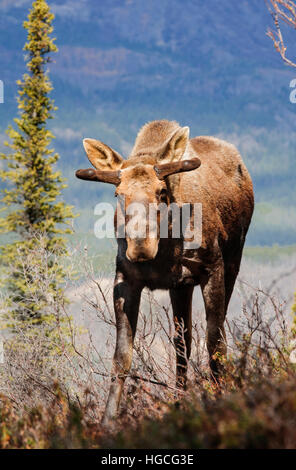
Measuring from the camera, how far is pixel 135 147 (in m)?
6.79

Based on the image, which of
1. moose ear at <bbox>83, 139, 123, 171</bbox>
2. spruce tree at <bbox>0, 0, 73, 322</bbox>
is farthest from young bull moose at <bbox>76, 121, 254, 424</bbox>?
spruce tree at <bbox>0, 0, 73, 322</bbox>

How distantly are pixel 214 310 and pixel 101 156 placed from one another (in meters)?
1.99

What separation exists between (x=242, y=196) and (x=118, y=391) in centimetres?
364

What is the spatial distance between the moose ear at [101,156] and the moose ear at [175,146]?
1.44ft

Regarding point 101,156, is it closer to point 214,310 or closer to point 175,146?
point 175,146

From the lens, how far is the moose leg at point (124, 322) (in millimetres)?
5922

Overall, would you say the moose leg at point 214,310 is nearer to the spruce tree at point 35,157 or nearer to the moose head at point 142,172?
the moose head at point 142,172

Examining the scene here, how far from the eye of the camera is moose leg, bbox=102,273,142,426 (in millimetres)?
5922

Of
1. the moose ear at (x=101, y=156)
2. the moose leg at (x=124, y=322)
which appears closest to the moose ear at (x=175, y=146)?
the moose ear at (x=101, y=156)

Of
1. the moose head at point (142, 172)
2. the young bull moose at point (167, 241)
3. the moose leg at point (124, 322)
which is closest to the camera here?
the moose head at point (142, 172)

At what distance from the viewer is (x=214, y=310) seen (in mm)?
6609

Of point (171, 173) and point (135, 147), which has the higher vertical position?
point (135, 147)
